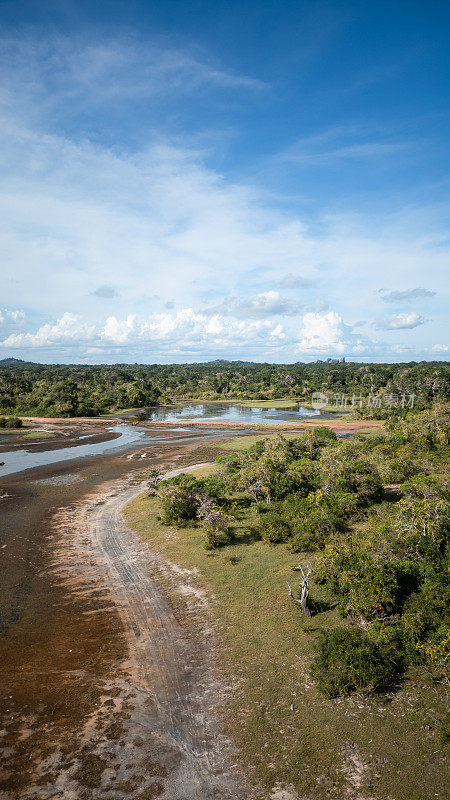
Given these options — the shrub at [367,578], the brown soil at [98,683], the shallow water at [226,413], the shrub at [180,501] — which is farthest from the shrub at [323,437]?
the shallow water at [226,413]

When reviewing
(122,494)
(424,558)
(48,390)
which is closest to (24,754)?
(424,558)

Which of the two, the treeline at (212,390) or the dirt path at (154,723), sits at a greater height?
the treeline at (212,390)

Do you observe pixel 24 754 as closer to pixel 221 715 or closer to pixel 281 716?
pixel 221 715

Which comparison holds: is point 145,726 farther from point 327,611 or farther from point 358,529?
point 358,529

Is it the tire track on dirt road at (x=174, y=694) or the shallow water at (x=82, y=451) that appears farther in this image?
the shallow water at (x=82, y=451)

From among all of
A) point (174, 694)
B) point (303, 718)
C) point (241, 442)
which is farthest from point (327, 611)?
point (241, 442)

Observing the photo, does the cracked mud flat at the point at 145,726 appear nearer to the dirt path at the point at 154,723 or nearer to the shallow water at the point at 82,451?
the dirt path at the point at 154,723
